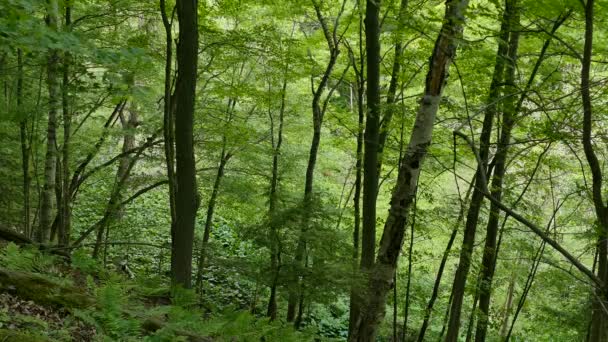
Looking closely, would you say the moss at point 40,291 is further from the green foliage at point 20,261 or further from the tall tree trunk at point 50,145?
the tall tree trunk at point 50,145

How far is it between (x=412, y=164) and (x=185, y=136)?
238 centimetres

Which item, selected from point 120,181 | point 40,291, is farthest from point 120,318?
point 120,181

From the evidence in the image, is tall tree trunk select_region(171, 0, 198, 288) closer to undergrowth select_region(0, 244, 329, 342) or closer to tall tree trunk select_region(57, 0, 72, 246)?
undergrowth select_region(0, 244, 329, 342)

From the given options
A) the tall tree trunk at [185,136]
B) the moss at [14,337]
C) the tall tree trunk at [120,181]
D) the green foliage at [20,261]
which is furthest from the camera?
the tall tree trunk at [120,181]

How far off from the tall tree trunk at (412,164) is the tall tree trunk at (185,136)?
2.12 m

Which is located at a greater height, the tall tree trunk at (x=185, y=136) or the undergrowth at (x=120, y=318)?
the tall tree trunk at (x=185, y=136)

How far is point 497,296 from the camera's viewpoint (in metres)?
17.1

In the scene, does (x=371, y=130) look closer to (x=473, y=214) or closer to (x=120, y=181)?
(x=473, y=214)

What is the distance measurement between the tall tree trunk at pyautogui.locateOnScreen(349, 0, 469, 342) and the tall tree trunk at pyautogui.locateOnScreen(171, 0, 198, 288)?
2118 millimetres

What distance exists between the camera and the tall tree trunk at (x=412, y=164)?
16.5ft

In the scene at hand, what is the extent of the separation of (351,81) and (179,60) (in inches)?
240

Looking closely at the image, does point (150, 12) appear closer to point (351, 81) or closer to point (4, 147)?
point (4, 147)

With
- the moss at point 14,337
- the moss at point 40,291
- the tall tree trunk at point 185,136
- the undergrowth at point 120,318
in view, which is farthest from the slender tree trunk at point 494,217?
the moss at point 14,337

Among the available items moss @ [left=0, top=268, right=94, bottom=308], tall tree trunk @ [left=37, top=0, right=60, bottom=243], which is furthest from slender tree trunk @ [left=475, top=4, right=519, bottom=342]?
tall tree trunk @ [left=37, top=0, right=60, bottom=243]
